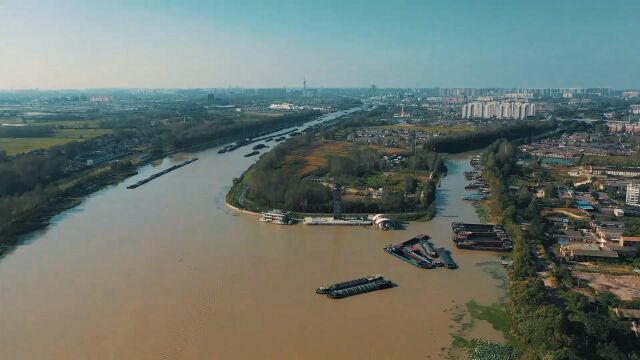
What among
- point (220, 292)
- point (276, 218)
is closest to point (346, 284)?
point (220, 292)

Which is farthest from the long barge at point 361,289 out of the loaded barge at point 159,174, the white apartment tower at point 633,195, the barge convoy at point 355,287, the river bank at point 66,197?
the loaded barge at point 159,174

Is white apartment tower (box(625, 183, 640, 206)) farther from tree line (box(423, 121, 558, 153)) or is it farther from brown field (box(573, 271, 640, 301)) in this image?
tree line (box(423, 121, 558, 153))

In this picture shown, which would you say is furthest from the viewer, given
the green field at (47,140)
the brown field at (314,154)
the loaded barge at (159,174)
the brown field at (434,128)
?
the brown field at (434,128)

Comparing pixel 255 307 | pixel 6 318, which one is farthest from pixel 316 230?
pixel 6 318

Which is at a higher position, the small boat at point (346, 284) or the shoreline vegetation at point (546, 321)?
the shoreline vegetation at point (546, 321)

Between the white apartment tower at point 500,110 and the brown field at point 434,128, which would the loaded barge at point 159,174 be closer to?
the brown field at point 434,128

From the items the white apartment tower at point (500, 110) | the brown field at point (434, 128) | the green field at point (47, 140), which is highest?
the white apartment tower at point (500, 110)
